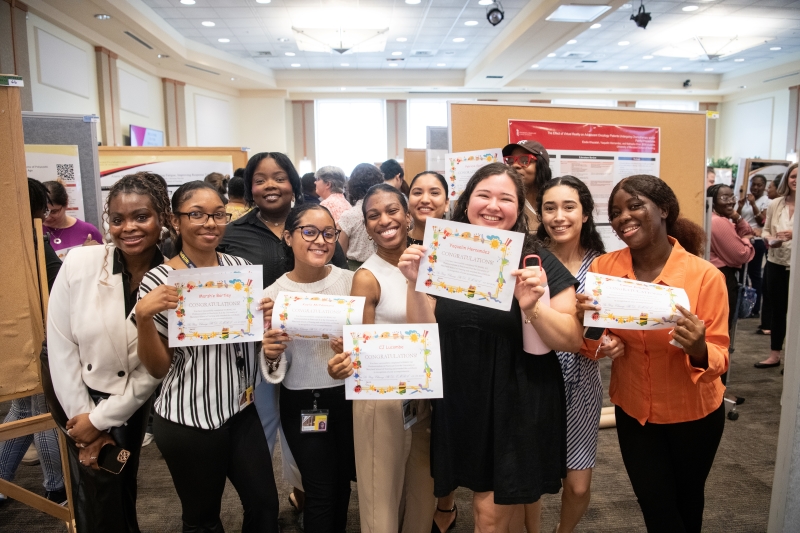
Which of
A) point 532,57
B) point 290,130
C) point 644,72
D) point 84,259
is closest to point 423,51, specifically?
point 532,57

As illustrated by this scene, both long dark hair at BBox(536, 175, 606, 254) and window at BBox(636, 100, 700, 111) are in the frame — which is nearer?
long dark hair at BBox(536, 175, 606, 254)

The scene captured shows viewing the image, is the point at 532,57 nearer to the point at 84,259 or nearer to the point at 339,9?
the point at 339,9

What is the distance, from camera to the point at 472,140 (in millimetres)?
3268

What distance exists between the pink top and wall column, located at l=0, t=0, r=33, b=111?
8.19 m

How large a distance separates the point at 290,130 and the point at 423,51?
512 centimetres

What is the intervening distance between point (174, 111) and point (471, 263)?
12473mm

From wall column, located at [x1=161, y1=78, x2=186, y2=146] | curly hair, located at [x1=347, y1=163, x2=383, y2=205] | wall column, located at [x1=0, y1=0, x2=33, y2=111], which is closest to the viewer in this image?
curly hair, located at [x1=347, y1=163, x2=383, y2=205]

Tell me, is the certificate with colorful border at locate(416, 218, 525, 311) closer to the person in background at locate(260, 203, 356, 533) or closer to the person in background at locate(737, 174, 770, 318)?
the person in background at locate(260, 203, 356, 533)

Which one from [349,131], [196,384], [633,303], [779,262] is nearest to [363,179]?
[196,384]

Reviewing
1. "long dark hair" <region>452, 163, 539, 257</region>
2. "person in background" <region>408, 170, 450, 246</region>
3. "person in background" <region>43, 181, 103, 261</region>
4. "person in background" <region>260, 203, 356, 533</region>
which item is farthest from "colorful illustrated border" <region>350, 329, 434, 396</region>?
"person in background" <region>43, 181, 103, 261</region>

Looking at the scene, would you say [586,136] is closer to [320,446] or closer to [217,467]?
[320,446]

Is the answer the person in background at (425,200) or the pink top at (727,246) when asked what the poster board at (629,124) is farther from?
→ the pink top at (727,246)

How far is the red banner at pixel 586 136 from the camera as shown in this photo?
3.33 m

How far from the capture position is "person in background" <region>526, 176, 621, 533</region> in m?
2.11
